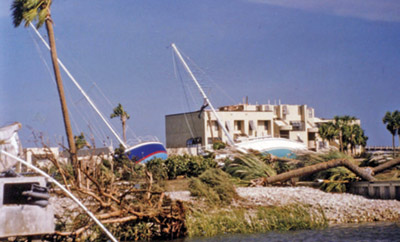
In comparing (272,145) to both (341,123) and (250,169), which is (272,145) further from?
(341,123)

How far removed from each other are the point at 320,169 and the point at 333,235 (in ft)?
31.1

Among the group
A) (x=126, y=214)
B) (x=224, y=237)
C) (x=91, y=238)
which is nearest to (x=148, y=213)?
(x=126, y=214)

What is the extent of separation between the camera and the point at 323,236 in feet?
60.5

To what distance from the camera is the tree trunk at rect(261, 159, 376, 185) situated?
2700 cm

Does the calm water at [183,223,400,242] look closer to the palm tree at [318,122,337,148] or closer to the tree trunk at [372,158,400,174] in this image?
the tree trunk at [372,158,400,174]

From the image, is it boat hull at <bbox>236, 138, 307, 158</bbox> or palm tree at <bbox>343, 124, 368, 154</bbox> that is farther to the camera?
palm tree at <bbox>343, 124, 368, 154</bbox>

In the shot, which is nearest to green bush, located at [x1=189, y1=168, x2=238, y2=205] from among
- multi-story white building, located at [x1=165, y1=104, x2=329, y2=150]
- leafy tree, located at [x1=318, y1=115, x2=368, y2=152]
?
multi-story white building, located at [x1=165, y1=104, x2=329, y2=150]

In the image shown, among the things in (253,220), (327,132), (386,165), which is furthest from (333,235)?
(327,132)

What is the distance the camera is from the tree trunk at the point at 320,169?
27.0 metres

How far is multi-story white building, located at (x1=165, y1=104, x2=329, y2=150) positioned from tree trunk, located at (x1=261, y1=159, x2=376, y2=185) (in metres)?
44.2

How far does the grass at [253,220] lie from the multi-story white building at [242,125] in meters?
52.2

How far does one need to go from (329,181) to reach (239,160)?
606 cm

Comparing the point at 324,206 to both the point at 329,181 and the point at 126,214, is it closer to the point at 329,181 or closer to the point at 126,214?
the point at 329,181

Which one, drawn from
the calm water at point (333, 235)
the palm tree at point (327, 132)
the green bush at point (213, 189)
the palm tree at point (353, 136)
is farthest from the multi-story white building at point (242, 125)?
the calm water at point (333, 235)
